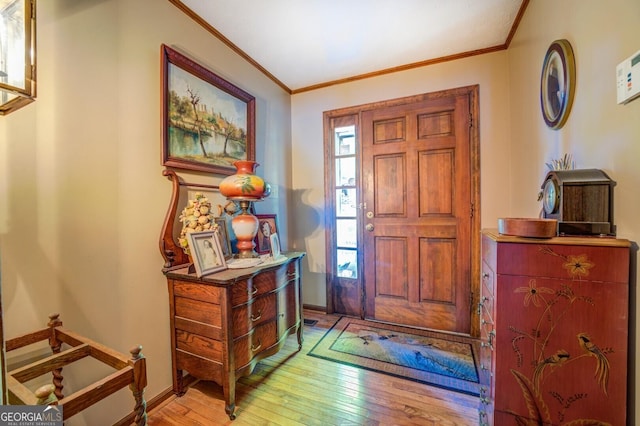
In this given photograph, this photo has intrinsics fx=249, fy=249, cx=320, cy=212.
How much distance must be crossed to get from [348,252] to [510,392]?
6.10 ft

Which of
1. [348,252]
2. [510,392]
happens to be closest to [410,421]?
[510,392]

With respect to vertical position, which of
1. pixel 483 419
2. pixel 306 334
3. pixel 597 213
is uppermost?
pixel 597 213

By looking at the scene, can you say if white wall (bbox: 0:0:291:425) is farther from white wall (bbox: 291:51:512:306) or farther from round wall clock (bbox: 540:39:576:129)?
round wall clock (bbox: 540:39:576:129)

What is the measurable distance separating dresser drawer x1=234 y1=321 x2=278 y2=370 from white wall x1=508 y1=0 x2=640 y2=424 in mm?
1589

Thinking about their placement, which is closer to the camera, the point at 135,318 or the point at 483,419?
the point at 483,419

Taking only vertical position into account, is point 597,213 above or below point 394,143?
below

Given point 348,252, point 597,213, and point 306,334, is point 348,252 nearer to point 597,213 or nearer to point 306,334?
point 306,334

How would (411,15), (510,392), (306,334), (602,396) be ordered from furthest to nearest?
(306,334) → (411,15) → (510,392) → (602,396)

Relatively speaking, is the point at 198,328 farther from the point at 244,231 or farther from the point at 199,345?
the point at 244,231

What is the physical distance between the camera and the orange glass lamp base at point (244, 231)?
168 centimetres

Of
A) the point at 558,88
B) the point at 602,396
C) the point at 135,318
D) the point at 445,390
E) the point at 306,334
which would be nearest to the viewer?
the point at 602,396

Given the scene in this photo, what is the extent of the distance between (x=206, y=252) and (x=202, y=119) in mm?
970

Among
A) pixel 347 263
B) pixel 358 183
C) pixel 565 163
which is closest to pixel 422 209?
pixel 358 183

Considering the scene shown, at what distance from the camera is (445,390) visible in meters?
1.58
